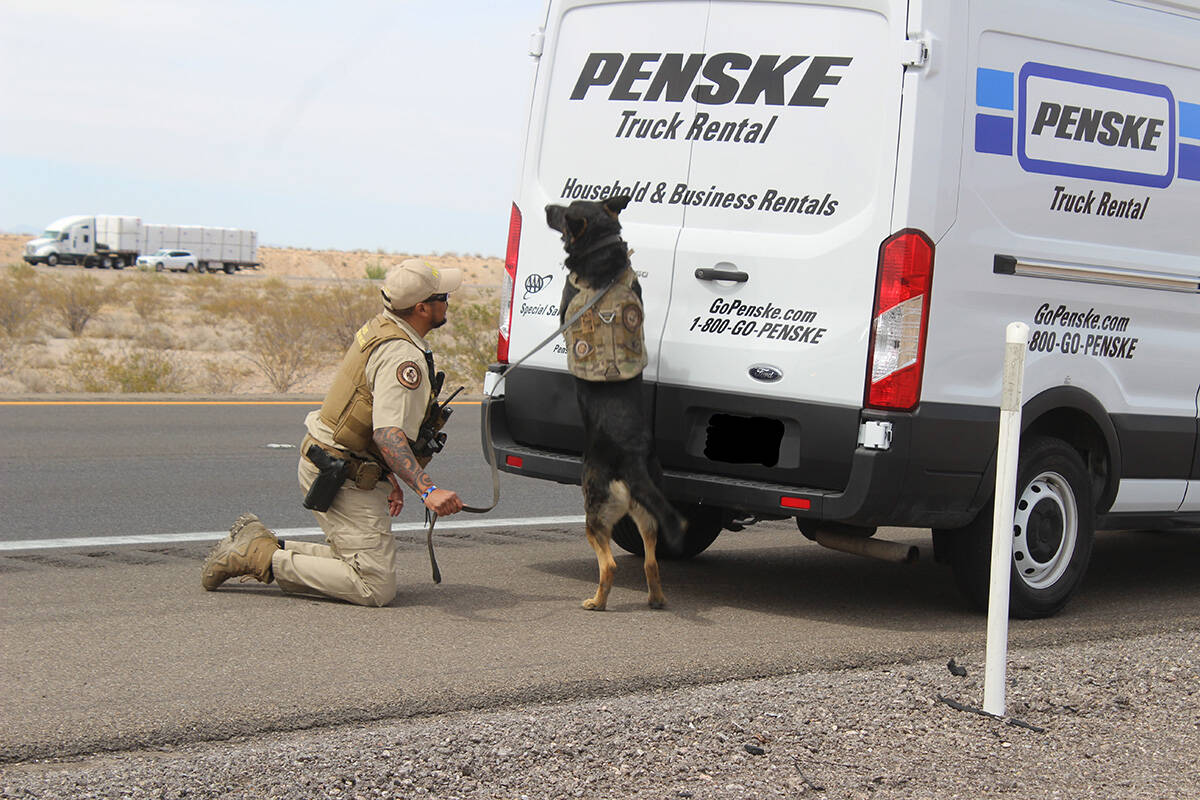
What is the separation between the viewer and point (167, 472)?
10.7 m

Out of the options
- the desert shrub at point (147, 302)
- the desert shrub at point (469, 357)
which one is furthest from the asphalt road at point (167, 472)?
the desert shrub at point (147, 302)

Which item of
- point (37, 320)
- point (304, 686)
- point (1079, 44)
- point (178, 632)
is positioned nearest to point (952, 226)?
A: point (1079, 44)

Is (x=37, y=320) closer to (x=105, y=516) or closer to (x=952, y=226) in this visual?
(x=105, y=516)

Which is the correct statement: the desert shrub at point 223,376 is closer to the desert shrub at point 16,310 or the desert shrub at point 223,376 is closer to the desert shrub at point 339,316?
the desert shrub at point 339,316

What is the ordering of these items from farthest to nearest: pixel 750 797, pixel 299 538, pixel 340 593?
pixel 299 538 < pixel 340 593 < pixel 750 797

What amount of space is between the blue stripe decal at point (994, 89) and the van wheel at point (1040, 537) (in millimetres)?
1552

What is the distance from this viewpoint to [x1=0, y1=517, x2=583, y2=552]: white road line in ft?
25.9

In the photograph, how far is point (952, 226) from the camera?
6082 millimetres

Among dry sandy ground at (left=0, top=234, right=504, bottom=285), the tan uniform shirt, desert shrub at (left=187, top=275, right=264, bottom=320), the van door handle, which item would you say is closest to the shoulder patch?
the tan uniform shirt

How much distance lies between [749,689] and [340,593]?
80.9 inches

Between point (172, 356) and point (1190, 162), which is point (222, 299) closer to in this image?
point (172, 356)

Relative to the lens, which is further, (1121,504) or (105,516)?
(105,516)

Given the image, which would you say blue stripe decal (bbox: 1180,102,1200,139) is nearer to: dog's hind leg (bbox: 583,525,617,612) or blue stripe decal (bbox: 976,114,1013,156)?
blue stripe decal (bbox: 976,114,1013,156)

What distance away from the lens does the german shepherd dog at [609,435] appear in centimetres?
629
